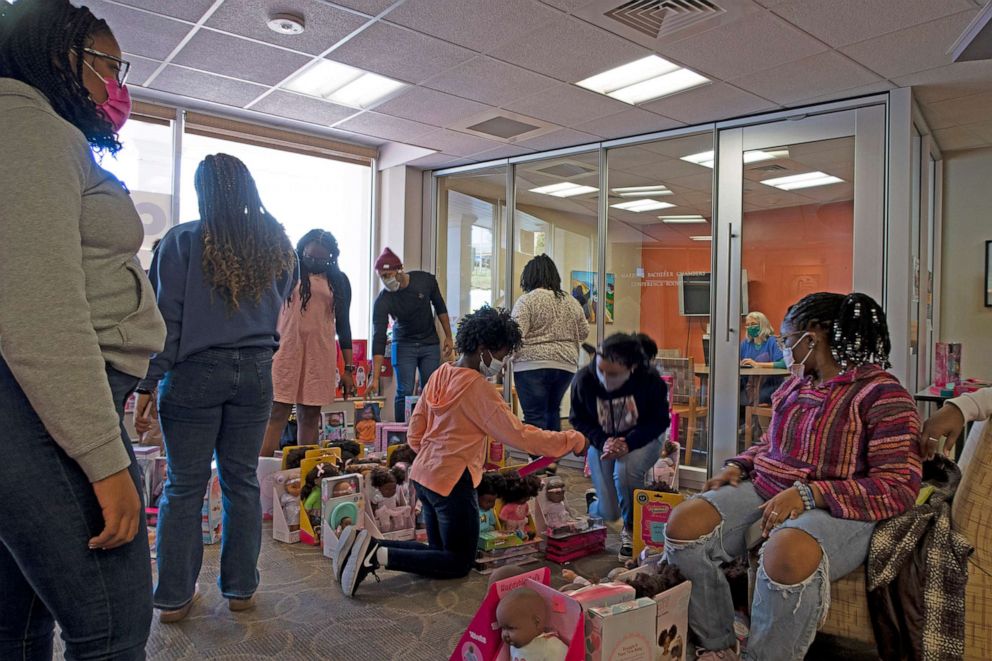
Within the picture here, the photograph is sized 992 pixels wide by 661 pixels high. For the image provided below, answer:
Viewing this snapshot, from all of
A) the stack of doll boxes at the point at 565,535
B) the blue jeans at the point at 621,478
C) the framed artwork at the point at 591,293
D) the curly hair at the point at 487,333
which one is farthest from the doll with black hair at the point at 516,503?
the framed artwork at the point at 591,293

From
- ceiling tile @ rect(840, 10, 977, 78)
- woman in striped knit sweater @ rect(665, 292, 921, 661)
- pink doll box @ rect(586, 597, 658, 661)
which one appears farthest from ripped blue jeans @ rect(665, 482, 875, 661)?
ceiling tile @ rect(840, 10, 977, 78)

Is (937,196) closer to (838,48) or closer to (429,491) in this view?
(838,48)

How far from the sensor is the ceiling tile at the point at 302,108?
15.5 feet

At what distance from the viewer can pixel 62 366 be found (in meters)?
0.84

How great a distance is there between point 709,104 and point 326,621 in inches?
145

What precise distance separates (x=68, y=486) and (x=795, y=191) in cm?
452

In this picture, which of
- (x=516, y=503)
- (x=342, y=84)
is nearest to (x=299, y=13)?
Answer: (x=342, y=84)

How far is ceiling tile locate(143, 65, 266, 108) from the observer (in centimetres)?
432

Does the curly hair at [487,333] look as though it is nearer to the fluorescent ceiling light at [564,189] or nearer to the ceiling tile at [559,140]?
the ceiling tile at [559,140]

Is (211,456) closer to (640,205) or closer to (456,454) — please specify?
(456,454)

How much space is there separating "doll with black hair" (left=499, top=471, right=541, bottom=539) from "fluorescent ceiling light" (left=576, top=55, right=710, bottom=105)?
2.34 metres

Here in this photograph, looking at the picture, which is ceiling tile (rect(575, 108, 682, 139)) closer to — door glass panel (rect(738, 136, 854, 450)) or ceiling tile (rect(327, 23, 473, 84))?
door glass panel (rect(738, 136, 854, 450))

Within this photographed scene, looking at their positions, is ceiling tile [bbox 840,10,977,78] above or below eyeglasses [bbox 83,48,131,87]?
above

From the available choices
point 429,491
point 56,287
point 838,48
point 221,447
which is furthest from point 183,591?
point 838,48
